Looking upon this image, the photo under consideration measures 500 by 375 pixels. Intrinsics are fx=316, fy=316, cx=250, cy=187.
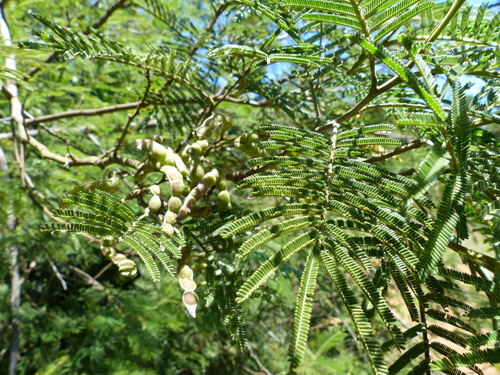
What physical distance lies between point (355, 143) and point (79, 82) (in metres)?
2.46

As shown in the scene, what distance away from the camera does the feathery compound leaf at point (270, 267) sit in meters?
0.45

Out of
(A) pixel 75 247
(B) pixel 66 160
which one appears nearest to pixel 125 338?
(A) pixel 75 247

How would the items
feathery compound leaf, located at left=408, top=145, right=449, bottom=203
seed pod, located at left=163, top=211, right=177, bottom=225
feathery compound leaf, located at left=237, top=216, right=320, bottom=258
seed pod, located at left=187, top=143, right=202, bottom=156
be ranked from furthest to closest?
1. seed pod, located at left=187, top=143, right=202, bottom=156
2. seed pod, located at left=163, top=211, right=177, bottom=225
3. feathery compound leaf, located at left=237, top=216, right=320, bottom=258
4. feathery compound leaf, located at left=408, top=145, right=449, bottom=203

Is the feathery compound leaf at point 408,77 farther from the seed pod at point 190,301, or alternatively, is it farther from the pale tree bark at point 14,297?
the pale tree bark at point 14,297

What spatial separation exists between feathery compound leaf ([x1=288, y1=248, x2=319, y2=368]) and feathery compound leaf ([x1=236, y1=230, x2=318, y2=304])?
0.08ft

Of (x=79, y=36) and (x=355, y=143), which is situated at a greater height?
(x=79, y=36)

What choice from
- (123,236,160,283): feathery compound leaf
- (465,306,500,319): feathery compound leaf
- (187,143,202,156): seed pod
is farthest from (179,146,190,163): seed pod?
(465,306,500,319): feathery compound leaf

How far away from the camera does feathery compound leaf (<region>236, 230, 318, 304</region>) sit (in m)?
0.45

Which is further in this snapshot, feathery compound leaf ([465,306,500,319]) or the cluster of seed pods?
the cluster of seed pods

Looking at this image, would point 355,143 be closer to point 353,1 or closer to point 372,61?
point 372,61

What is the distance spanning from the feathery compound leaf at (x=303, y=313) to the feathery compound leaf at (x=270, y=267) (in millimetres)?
24

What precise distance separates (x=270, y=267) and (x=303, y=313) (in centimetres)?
8

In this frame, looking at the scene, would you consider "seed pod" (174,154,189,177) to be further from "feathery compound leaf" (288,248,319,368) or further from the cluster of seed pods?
"feathery compound leaf" (288,248,319,368)

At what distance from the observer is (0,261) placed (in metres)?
1.94
